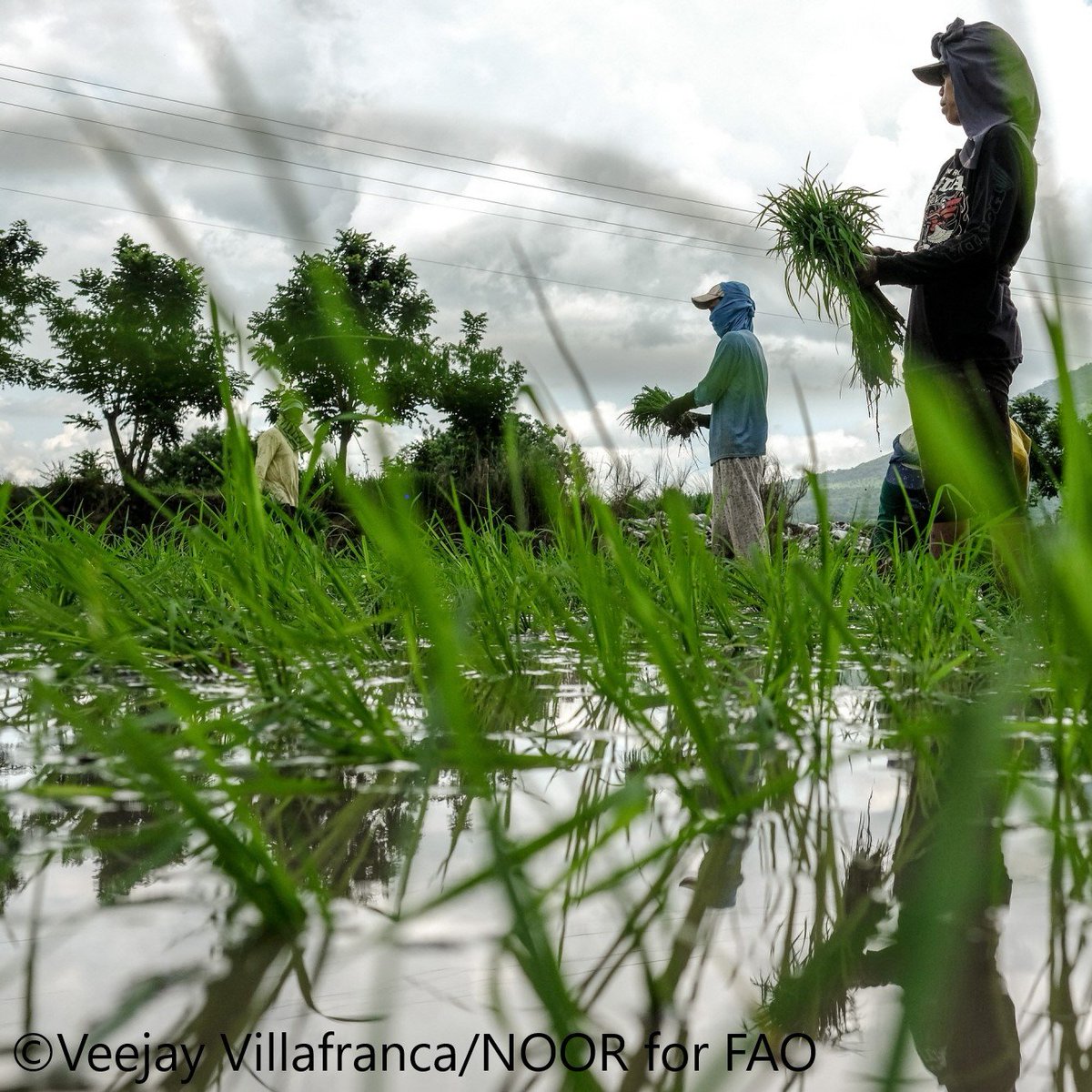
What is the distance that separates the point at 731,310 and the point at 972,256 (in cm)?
308

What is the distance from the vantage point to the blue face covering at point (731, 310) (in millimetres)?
5707

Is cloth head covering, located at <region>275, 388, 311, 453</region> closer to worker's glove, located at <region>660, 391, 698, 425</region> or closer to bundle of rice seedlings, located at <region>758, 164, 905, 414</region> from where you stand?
bundle of rice seedlings, located at <region>758, 164, 905, 414</region>

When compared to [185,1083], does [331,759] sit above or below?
above

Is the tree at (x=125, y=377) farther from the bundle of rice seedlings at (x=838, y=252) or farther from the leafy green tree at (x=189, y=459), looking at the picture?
the bundle of rice seedlings at (x=838, y=252)

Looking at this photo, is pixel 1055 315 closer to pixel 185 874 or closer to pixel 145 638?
pixel 185 874

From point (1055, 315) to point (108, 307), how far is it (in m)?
31.6

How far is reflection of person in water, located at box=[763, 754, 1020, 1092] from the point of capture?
36 cm

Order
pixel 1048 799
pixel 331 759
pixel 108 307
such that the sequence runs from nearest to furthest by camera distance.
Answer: pixel 1048 799
pixel 331 759
pixel 108 307

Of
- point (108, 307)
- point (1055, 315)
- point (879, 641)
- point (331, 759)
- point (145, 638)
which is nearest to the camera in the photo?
point (1055, 315)

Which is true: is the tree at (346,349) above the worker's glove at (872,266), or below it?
below

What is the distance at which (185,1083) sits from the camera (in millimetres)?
337

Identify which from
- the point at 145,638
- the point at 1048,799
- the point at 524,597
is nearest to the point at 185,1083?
the point at 1048,799

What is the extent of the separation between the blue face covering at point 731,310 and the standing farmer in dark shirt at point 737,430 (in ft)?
0.51

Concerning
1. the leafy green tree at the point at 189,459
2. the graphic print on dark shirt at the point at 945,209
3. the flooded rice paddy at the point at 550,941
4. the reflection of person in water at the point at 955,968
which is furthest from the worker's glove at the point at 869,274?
the leafy green tree at the point at 189,459
